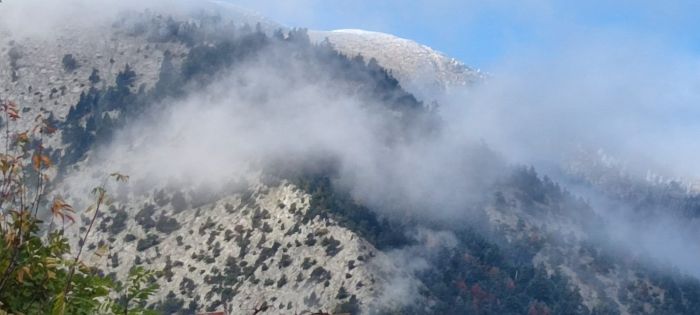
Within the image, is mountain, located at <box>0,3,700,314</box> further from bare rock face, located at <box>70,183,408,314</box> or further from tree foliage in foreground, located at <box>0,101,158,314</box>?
tree foliage in foreground, located at <box>0,101,158,314</box>

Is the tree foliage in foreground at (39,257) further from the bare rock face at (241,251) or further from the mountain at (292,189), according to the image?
the mountain at (292,189)

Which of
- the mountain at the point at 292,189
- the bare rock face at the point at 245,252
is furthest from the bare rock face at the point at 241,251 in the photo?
the mountain at the point at 292,189

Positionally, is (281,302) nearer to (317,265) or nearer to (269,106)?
(317,265)

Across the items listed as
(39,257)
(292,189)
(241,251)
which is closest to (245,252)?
(241,251)

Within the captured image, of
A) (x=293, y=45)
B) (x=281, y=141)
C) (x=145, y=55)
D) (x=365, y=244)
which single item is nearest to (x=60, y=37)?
(x=145, y=55)

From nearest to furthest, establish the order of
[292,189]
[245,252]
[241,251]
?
[245,252]
[241,251]
[292,189]

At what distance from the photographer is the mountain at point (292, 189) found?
9688cm

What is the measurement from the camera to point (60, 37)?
158 metres

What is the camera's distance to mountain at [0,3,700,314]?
96.9m

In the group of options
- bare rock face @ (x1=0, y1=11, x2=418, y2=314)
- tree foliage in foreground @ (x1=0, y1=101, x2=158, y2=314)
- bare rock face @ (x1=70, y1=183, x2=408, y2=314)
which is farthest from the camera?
bare rock face @ (x1=70, y1=183, x2=408, y2=314)

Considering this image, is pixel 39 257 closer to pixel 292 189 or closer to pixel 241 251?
pixel 241 251

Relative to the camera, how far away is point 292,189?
10806cm

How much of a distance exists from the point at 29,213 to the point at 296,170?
105395mm

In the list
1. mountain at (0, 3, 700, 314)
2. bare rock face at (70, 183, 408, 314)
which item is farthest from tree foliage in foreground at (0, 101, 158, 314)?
bare rock face at (70, 183, 408, 314)
